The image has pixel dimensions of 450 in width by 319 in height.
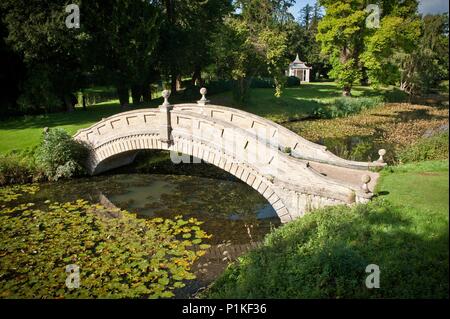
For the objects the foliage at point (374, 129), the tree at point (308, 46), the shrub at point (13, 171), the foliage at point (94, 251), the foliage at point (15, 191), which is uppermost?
the tree at point (308, 46)

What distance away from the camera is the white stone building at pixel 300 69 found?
195ft

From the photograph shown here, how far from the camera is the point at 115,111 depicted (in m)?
28.4

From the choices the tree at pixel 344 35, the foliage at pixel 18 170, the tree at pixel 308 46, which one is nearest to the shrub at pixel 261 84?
the tree at pixel 344 35

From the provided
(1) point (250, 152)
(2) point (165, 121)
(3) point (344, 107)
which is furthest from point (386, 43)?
(1) point (250, 152)

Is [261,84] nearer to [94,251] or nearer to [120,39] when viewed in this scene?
[120,39]

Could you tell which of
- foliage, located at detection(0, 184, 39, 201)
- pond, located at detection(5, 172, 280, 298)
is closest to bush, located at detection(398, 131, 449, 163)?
pond, located at detection(5, 172, 280, 298)

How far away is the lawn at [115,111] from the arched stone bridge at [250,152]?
15.1 feet

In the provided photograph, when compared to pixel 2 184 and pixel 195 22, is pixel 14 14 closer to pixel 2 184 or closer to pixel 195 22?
pixel 2 184

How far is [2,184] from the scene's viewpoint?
55.5 feet

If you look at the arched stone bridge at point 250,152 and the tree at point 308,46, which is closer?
the arched stone bridge at point 250,152

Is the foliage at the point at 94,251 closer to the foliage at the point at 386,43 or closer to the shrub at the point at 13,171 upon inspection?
the shrub at the point at 13,171

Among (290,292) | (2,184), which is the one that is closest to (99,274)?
(290,292)

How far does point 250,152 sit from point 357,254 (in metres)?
6.08
